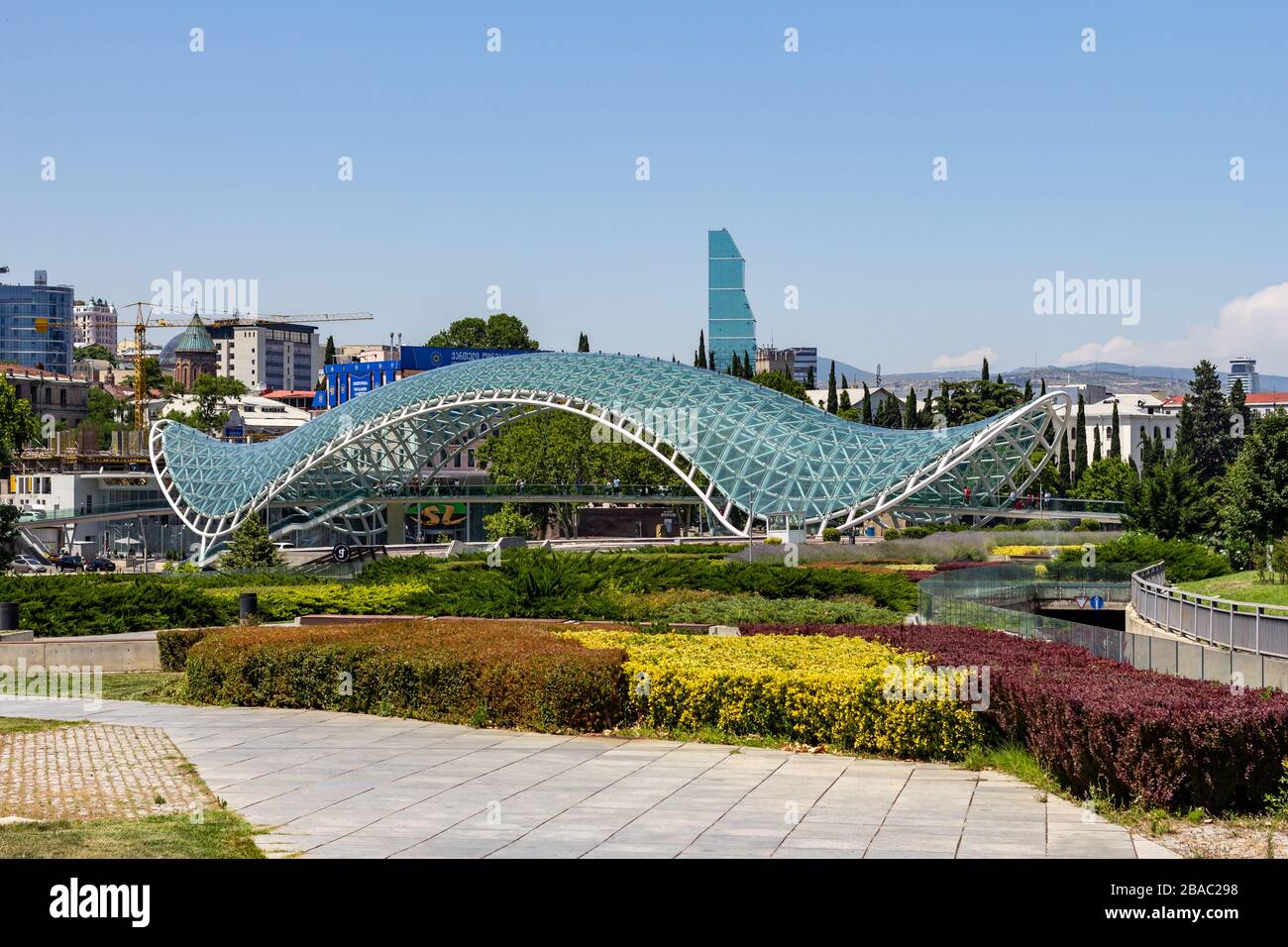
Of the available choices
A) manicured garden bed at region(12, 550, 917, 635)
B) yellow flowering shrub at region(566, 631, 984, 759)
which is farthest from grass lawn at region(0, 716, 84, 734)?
manicured garden bed at region(12, 550, 917, 635)

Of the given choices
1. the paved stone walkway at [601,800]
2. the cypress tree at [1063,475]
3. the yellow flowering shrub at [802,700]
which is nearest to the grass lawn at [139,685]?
the paved stone walkway at [601,800]

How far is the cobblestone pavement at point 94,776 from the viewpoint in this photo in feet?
50.3

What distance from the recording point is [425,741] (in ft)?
65.3

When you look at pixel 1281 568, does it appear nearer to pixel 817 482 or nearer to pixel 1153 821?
pixel 1153 821

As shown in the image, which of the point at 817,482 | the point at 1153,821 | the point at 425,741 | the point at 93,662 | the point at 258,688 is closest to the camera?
the point at 1153,821

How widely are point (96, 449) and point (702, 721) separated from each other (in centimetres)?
13320

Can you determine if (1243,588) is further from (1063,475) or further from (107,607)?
(1063,475)

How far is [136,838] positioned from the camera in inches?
539

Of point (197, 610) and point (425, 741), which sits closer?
point (425, 741)

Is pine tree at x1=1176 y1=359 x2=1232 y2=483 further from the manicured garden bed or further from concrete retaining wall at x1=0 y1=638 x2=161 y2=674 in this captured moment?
concrete retaining wall at x1=0 y1=638 x2=161 y2=674

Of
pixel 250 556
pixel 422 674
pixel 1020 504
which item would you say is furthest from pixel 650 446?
pixel 422 674

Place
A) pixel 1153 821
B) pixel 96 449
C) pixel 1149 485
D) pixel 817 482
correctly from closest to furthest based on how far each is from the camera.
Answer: pixel 1153 821 < pixel 1149 485 < pixel 817 482 < pixel 96 449

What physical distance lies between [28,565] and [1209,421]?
97486mm
